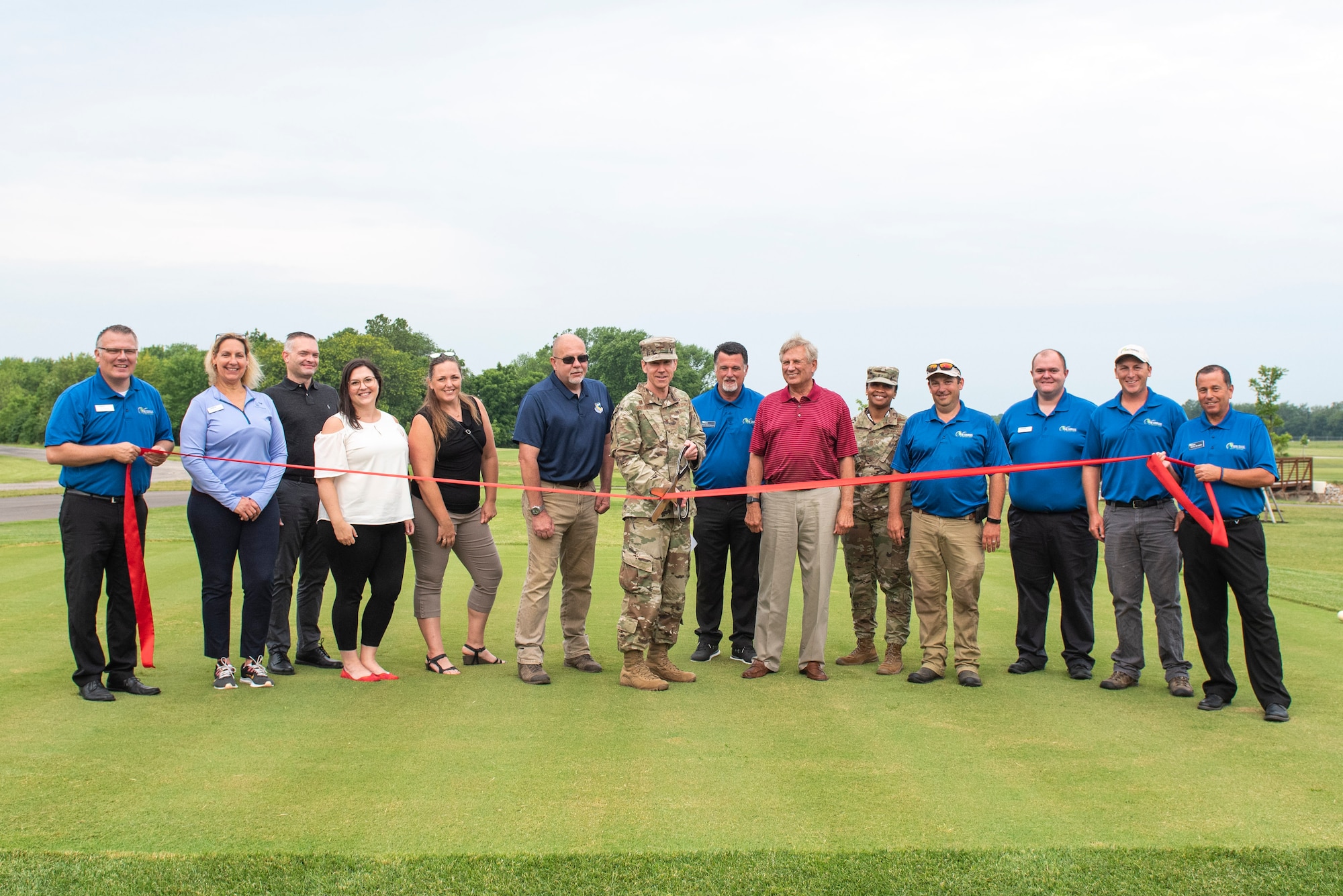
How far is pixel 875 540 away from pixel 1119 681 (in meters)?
1.61

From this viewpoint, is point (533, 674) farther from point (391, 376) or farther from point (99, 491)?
point (391, 376)

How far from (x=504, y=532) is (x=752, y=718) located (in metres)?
13.0

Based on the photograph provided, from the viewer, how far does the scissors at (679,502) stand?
17.6ft

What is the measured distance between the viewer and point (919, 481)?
592 centimetres

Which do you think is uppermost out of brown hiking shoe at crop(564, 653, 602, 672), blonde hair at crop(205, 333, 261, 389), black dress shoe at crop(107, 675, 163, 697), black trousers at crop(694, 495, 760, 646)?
blonde hair at crop(205, 333, 261, 389)

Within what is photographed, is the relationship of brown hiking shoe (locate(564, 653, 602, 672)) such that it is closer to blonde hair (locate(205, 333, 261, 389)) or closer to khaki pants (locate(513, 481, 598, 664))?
khaki pants (locate(513, 481, 598, 664))

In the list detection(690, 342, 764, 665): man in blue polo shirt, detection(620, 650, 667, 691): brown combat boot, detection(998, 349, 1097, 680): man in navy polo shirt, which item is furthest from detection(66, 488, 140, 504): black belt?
detection(998, 349, 1097, 680): man in navy polo shirt

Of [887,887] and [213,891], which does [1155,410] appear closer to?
[887,887]

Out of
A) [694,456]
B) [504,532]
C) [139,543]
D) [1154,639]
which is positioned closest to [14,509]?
[504,532]

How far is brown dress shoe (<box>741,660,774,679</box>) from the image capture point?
18.4ft

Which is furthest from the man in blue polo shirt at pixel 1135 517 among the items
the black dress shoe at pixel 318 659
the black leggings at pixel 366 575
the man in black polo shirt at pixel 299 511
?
the man in black polo shirt at pixel 299 511

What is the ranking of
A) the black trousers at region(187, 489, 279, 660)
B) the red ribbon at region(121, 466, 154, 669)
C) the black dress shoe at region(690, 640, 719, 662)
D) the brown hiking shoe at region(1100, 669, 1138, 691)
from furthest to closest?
the black dress shoe at region(690, 640, 719, 662), the brown hiking shoe at region(1100, 669, 1138, 691), the black trousers at region(187, 489, 279, 660), the red ribbon at region(121, 466, 154, 669)

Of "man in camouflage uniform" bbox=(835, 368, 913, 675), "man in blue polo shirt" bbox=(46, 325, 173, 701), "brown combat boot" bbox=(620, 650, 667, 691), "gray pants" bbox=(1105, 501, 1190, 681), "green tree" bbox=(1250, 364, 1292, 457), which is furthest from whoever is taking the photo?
"green tree" bbox=(1250, 364, 1292, 457)

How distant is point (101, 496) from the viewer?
16.2 ft
